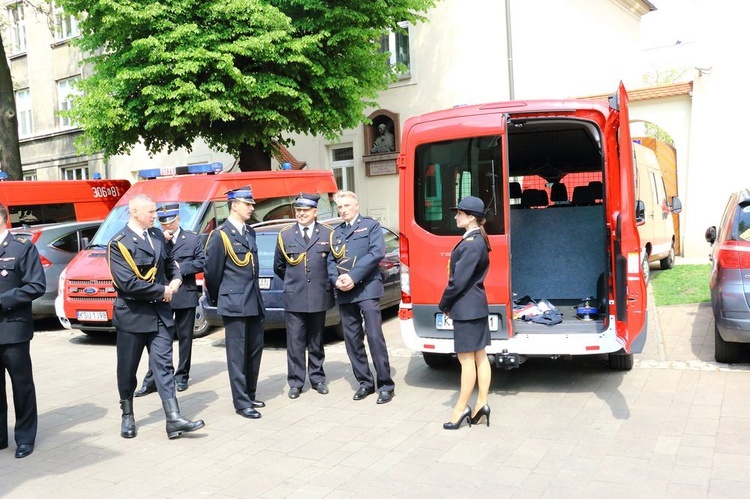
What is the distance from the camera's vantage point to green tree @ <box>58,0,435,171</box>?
46.0 feet

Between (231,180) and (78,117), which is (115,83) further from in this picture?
(231,180)

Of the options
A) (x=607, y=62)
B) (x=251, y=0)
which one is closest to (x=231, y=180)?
(x=251, y=0)

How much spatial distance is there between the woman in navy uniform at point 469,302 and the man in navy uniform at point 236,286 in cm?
179

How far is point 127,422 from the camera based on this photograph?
6.06m

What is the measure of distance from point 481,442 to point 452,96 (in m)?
15.6

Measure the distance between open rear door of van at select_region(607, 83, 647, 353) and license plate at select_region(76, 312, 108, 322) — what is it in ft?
22.8

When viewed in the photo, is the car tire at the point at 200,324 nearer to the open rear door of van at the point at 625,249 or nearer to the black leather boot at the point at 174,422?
the black leather boot at the point at 174,422

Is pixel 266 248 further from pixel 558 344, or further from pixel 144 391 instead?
pixel 558 344

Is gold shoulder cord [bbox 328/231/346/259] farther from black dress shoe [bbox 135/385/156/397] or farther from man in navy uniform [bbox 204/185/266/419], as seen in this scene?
black dress shoe [bbox 135/385/156/397]

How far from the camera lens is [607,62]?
23750mm

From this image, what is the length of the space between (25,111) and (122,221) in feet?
70.8

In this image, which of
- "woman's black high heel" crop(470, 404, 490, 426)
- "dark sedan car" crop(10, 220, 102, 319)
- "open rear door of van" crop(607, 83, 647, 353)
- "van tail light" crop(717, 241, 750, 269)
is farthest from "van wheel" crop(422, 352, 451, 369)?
"dark sedan car" crop(10, 220, 102, 319)

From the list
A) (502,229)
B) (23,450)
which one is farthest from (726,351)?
(23,450)

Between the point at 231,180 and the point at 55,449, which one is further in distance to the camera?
the point at 231,180
